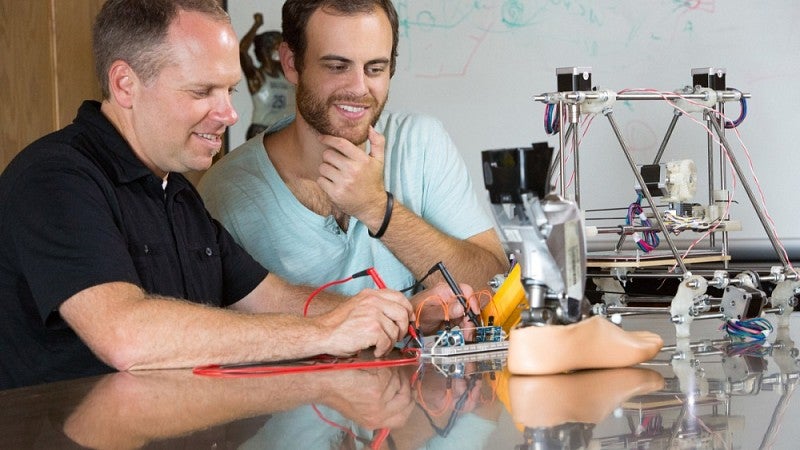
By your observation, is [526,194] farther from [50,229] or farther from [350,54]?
[350,54]

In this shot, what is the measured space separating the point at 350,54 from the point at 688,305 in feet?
3.24

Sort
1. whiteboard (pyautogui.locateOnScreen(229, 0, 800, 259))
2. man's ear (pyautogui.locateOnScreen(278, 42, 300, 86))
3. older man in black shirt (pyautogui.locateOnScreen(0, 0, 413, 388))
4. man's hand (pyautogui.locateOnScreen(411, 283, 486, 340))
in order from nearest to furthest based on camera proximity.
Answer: older man in black shirt (pyautogui.locateOnScreen(0, 0, 413, 388)) → man's hand (pyautogui.locateOnScreen(411, 283, 486, 340)) → man's ear (pyautogui.locateOnScreen(278, 42, 300, 86)) → whiteboard (pyautogui.locateOnScreen(229, 0, 800, 259))

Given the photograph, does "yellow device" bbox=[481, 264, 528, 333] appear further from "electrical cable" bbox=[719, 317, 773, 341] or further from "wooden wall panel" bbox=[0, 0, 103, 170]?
"wooden wall panel" bbox=[0, 0, 103, 170]

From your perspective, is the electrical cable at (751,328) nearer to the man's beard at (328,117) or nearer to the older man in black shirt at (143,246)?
the older man in black shirt at (143,246)

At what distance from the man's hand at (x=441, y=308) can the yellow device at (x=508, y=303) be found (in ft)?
0.11

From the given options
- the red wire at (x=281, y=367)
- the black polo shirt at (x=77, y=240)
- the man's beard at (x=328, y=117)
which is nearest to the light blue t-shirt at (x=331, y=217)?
the man's beard at (x=328, y=117)

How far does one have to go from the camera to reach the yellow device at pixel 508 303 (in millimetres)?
1638

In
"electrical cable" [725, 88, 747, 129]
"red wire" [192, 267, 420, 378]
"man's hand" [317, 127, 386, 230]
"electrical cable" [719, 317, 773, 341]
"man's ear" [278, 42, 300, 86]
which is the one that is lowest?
"electrical cable" [719, 317, 773, 341]

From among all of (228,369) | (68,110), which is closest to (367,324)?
(228,369)

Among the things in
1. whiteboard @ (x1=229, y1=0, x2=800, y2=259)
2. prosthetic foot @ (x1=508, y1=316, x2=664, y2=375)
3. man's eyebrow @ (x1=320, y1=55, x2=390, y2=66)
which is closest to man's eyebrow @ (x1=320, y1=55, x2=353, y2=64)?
man's eyebrow @ (x1=320, y1=55, x2=390, y2=66)

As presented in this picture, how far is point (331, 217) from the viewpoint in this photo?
2.30 meters

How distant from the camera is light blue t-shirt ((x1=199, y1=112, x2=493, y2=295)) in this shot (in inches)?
90.4

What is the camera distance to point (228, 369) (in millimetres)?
1493

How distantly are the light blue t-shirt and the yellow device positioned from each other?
2.11 feet
